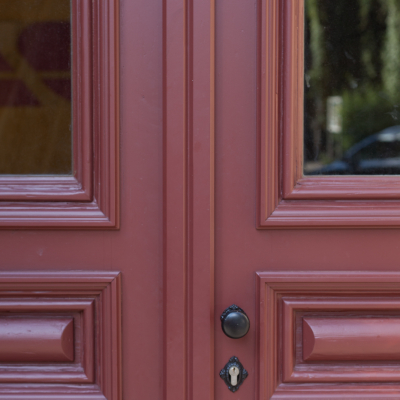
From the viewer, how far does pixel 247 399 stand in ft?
2.68

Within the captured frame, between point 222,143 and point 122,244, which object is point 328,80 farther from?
point 122,244

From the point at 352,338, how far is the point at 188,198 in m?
0.45

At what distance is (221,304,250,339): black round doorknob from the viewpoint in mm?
772

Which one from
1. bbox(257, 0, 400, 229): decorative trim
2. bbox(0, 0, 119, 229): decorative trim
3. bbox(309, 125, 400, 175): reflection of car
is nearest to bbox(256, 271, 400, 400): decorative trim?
bbox(257, 0, 400, 229): decorative trim

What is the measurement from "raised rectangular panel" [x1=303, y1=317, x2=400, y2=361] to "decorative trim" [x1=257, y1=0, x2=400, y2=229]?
0.20 meters

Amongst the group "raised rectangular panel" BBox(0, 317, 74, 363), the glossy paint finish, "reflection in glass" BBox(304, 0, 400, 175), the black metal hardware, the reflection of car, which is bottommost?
the black metal hardware

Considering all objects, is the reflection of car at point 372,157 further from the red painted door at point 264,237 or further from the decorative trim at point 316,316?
the decorative trim at point 316,316

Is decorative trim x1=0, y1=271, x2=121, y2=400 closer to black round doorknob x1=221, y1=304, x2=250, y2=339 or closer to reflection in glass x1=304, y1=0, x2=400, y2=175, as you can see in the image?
black round doorknob x1=221, y1=304, x2=250, y2=339

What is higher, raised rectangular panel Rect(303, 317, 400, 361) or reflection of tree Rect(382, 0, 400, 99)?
reflection of tree Rect(382, 0, 400, 99)

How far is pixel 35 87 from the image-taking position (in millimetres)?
825

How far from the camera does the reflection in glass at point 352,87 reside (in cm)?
81

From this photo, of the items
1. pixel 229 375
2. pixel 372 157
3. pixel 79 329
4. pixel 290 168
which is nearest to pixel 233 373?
pixel 229 375

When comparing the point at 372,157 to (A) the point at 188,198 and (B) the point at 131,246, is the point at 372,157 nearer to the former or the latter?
(A) the point at 188,198

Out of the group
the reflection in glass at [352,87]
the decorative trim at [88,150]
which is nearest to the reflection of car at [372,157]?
the reflection in glass at [352,87]
